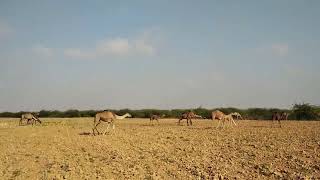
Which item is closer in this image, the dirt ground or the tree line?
the dirt ground

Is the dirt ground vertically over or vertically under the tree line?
under

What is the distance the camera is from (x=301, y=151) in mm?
18578

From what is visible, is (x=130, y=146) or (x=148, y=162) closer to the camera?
(x=148, y=162)

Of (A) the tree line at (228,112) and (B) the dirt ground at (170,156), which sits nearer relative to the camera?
(B) the dirt ground at (170,156)

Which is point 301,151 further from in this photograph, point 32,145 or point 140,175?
point 32,145

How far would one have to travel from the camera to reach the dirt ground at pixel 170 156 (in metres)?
17.2

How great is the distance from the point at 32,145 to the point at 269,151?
11.4 metres

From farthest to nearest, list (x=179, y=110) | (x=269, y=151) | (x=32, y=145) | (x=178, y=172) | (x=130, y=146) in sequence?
(x=179, y=110) < (x=32, y=145) < (x=130, y=146) < (x=269, y=151) < (x=178, y=172)

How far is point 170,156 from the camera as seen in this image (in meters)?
19.6

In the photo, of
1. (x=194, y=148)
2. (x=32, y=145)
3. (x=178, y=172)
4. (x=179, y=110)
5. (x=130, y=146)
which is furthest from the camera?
(x=179, y=110)

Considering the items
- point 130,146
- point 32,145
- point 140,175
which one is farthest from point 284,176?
point 32,145

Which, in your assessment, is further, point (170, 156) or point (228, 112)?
→ point (228, 112)

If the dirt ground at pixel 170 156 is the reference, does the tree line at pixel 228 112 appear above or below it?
above

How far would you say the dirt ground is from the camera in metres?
17.2
